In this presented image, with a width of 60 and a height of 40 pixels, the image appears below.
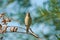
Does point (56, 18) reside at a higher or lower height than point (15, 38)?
higher

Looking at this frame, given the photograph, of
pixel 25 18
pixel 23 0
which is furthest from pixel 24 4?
pixel 25 18

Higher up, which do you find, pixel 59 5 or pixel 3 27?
pixel 59 5

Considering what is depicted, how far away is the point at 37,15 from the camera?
1.56 meters

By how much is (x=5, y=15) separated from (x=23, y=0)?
7.7 inches

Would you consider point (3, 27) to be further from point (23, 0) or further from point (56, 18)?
point (56, 18)

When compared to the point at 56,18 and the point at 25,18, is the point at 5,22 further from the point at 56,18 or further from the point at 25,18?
the point at 56,18

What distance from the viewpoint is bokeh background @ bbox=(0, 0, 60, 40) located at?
150 centimetres

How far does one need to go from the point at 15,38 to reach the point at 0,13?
0.86ft

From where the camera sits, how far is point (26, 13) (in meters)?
1.56

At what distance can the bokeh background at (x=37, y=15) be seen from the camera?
1.50 metres

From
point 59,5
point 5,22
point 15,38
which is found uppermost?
point 59,5

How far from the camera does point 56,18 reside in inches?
60.4

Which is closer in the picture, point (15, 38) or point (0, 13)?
point (15, 38)

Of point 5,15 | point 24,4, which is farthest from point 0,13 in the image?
point 24,4
